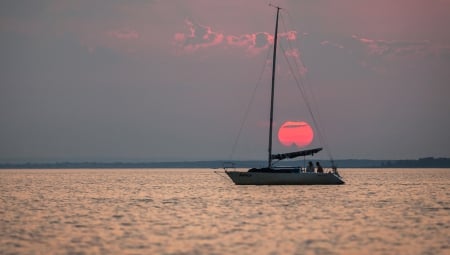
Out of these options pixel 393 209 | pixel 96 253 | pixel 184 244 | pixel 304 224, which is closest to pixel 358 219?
pixel 304 224

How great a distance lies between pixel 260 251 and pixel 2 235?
1673cm

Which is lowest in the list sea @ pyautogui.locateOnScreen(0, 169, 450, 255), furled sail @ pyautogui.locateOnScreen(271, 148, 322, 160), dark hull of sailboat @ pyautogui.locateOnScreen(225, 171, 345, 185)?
sea @ pyautogui.locateOnScreen(0, 169, 450, 255)

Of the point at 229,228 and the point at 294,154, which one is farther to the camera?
the point at 294,154

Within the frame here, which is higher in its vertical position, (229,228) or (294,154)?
(294,154)

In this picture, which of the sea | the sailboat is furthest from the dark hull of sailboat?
the sea

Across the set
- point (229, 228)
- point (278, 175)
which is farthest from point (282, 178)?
point (229, 228)

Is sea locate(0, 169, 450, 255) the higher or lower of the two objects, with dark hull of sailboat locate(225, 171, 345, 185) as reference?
lower

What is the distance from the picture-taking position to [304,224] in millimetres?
49906

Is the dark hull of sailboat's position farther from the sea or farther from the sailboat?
the sea

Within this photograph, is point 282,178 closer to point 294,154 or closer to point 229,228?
point 294,154

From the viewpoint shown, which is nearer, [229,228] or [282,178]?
[229,228]

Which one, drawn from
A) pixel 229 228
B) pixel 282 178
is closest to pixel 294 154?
pixel 282 178

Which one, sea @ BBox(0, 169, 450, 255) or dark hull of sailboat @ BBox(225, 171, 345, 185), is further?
dark hull of sailboat @ BBox(225, 171, 345, 185)

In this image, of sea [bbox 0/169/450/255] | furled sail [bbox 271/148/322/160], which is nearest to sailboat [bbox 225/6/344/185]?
furled sail [bbox 271/148/322/160]
